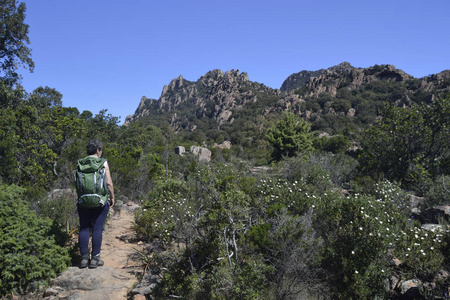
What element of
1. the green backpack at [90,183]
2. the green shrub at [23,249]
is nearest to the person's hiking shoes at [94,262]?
the green shrub at [23,249]

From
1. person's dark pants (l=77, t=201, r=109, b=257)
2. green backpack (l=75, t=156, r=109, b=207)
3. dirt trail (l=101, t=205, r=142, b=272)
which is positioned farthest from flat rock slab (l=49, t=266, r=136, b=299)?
green backpack (l=75, t=156, r=109, b=207)

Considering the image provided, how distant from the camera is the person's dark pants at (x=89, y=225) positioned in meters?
3.71

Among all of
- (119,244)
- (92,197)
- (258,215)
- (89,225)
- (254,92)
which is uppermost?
(254,92)

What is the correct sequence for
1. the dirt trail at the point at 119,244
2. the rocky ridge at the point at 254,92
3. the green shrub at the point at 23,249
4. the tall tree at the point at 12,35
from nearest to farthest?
the green shrub at the point at 23,249
the dirt trail at the point at 119,244
the tall tree at the point at 12,35
the rocky ridge at the point at 254,92

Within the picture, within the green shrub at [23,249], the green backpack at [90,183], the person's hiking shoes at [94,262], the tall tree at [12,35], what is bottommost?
the person's hiking shoes at [94,262]

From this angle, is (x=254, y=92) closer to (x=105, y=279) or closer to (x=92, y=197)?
(x=92, y=197)

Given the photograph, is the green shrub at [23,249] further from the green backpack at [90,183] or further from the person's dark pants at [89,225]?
the green backpack at [90,183]

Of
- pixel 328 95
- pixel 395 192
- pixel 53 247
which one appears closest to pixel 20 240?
pixel 53 247

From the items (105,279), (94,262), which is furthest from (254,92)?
(105,279)

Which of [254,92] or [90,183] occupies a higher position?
[254,92]

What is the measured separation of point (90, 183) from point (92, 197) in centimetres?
17

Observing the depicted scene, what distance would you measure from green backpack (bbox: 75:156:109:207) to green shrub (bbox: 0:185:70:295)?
2.25ft

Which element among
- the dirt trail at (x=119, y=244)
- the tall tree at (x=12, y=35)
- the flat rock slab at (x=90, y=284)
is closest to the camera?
the flat rock slab at (x=90, y=284)

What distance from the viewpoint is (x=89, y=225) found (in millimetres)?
3797
